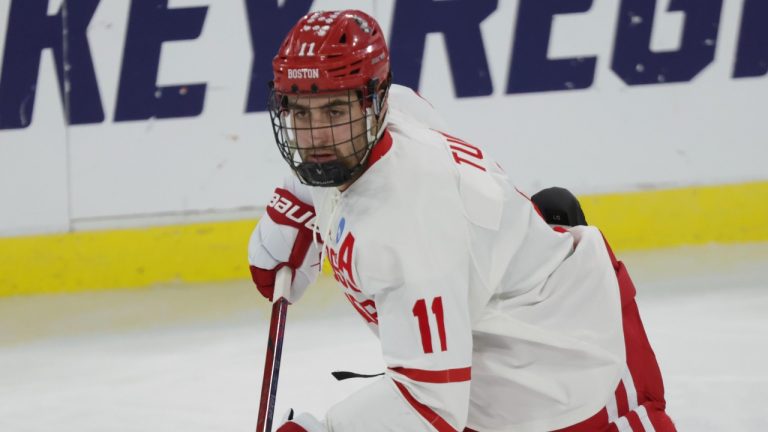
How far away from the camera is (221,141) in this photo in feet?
11.2

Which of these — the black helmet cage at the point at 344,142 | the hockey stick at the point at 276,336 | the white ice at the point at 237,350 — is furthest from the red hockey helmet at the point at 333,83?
the white ice at the point at 237,350

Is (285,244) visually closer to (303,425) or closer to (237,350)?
(303,425)

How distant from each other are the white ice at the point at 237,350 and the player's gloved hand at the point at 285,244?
573mm

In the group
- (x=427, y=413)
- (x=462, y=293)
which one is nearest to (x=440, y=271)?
(x=462, y=293)

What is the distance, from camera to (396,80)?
11.3 ft

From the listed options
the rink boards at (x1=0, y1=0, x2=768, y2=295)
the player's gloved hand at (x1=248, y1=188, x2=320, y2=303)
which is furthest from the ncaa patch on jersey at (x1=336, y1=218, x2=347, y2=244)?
the rink boards at (x1=0, y1=0, x2=768, y2=295)

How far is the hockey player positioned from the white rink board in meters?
1.80

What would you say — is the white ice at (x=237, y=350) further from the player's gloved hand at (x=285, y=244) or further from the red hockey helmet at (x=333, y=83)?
the red hockey helmet at (x=333, y=83)

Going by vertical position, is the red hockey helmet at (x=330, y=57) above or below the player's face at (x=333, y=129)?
above

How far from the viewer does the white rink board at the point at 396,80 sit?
3.39 meters

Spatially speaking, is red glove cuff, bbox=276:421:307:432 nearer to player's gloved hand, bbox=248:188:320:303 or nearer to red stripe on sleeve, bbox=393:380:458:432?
red stripe on sleeve, bbox=393:380:458:432

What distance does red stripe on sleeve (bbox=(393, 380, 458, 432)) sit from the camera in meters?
1.38

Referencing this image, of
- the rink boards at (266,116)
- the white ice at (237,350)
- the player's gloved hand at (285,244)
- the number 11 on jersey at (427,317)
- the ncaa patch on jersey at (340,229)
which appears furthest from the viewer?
the rink boards at (266,116)

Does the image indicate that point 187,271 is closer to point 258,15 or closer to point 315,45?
point 258,15
